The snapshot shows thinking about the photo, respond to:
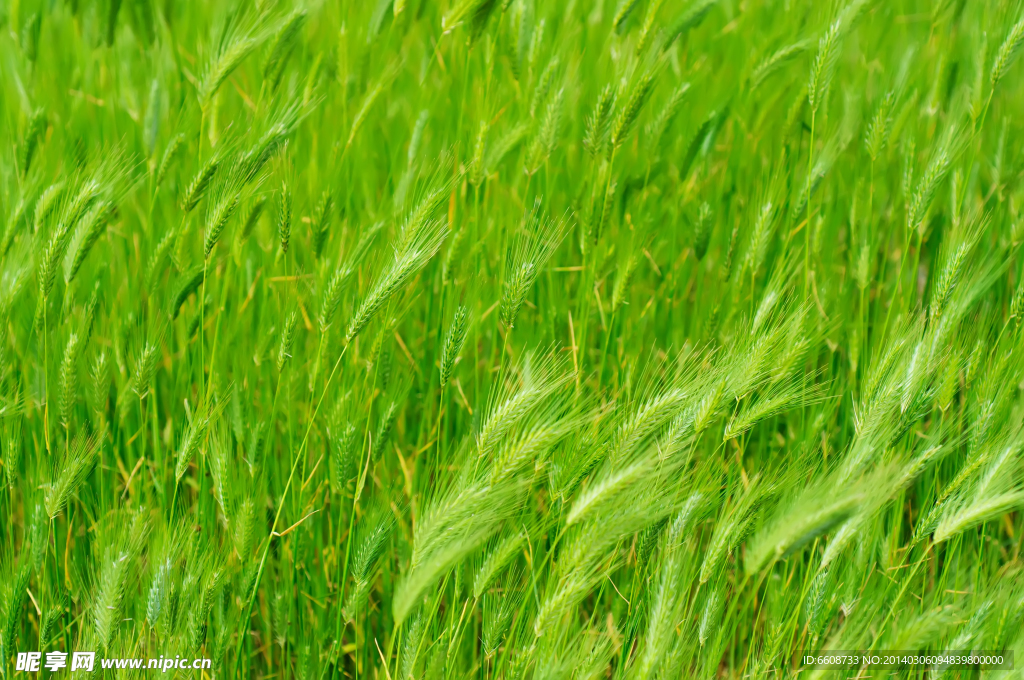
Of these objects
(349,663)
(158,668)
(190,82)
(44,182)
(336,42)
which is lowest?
(349,663)

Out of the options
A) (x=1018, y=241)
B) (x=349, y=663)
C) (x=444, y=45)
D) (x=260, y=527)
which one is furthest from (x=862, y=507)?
(x=444, y=45)

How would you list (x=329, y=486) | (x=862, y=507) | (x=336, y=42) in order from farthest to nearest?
(x=336, y=42), (x=329, y=486), (x=862, y=507)

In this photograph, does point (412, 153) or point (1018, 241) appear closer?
point (1018, 241)

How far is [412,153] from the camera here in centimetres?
154

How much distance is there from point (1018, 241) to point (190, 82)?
1853 mm

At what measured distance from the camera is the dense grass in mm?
1069


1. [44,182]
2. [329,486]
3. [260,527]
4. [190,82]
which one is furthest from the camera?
[190,82]

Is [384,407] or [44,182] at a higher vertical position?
[44,182]

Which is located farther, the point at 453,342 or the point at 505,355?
the point at 505,355

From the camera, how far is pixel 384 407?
139cm

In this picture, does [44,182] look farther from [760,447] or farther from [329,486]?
[760,447]

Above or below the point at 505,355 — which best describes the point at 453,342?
above

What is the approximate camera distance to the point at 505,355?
4.86ft

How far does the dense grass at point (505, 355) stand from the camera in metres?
1.07
